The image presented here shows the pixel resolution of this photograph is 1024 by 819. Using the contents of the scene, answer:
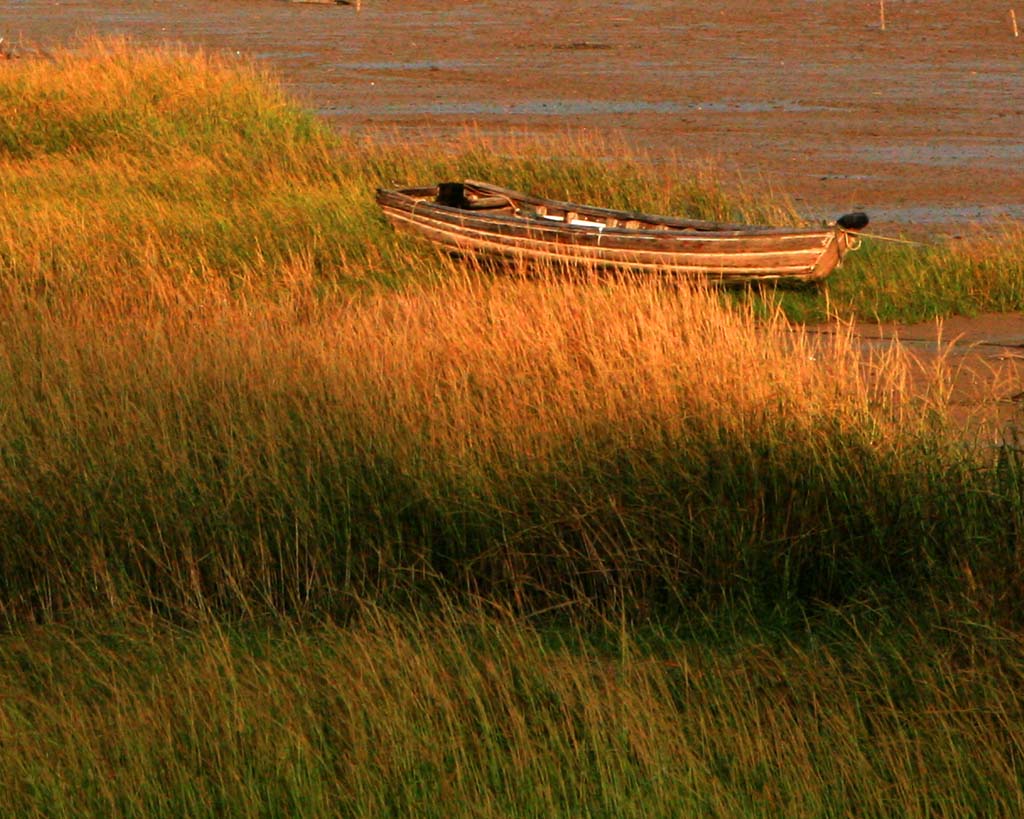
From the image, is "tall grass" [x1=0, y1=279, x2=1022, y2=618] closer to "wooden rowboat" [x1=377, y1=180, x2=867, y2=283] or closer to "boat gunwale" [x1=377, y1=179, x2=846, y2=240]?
"wooden rowboat" [x1=377, y1=180, x2=867, y2=283]

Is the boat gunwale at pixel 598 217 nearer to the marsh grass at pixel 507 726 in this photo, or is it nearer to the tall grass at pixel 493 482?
the tall grass at pixel 493 482

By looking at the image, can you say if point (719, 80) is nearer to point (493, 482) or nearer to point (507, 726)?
point (493, 482)

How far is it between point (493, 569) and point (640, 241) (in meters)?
6.65

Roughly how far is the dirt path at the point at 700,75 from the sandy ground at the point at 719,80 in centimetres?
7

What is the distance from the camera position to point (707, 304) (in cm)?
815

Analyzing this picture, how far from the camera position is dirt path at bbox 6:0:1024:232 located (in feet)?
67.3

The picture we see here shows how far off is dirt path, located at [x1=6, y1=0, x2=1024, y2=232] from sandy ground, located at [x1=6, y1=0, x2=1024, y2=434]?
7 cm

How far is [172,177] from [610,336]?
8.88 metres

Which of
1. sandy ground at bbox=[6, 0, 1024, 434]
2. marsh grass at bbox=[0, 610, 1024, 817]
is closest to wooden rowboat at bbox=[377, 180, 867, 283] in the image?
sandy ground at bbox=[6, 0, 1024, 434]

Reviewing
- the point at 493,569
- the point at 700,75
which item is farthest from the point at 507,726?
the point at 700,75

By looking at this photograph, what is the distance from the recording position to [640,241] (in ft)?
41.0

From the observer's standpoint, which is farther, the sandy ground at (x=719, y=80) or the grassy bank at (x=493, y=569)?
the sandy ground at (x=719, y=80)

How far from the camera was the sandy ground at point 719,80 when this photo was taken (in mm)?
18859

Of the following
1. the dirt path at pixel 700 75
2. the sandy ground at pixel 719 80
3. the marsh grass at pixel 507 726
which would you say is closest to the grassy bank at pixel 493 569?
the marsh grass at pixel 507 726
